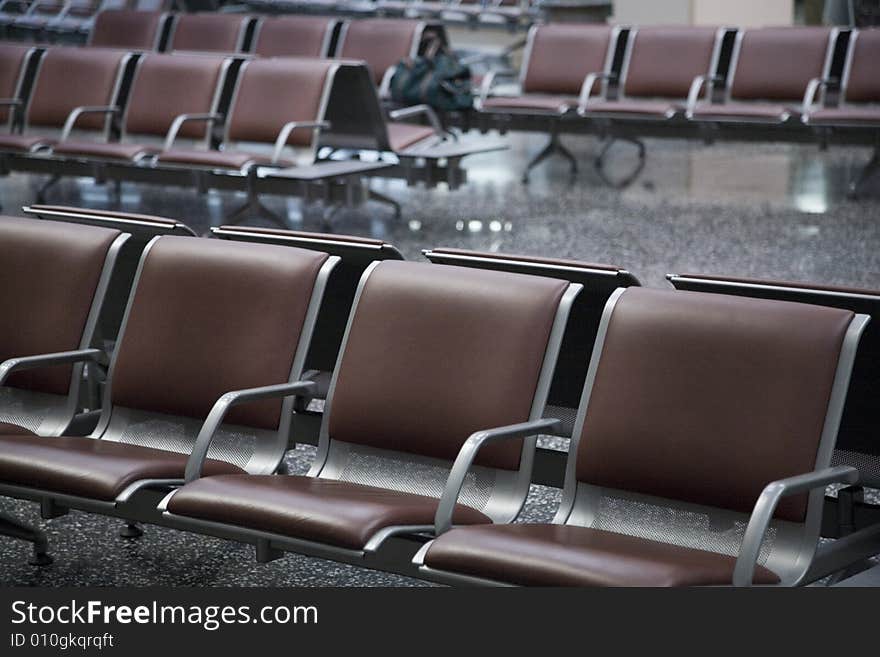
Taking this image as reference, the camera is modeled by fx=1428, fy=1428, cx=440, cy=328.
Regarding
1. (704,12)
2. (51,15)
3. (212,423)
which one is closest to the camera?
(212,423)

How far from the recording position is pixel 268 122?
7.05 metres

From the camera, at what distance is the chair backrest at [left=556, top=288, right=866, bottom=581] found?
234 centimetres

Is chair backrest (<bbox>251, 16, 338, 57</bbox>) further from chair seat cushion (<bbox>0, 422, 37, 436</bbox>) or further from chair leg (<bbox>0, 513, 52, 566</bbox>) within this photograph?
chair leg (<bbox>0, 513, 52, 566</bbox>)

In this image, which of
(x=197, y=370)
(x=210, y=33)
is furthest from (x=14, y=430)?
(x=210, y=33)

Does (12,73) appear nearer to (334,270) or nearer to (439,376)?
(334,270)

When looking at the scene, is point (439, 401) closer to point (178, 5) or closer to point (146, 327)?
point (146, 327)

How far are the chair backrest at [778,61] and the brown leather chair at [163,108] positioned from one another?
Answer: 3041 millimetres

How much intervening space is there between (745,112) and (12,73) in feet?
13.5

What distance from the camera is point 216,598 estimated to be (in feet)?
7.34

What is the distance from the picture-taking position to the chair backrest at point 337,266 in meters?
3.11

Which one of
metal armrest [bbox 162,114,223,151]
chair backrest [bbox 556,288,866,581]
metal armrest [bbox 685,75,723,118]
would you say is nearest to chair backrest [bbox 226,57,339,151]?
metal armrest [bbox 162,114,223,151]

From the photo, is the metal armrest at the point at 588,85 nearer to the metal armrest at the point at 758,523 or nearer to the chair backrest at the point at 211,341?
the chair backrest at the point at 211,341

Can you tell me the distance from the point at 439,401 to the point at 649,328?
43 centimetres

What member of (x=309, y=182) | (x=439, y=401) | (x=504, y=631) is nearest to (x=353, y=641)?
(x=504, y=631)
